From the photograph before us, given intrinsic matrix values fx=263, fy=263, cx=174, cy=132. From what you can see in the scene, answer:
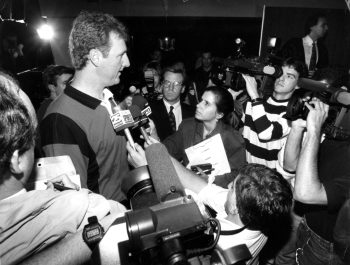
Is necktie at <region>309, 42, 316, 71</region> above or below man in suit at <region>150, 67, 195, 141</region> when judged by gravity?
above

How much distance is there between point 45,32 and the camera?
5.53 m

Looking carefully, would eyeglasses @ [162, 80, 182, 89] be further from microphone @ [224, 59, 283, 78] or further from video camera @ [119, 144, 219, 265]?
video camera @ [119, 144, 219, 265]

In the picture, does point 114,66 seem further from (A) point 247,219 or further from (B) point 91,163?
(A) point 247,219

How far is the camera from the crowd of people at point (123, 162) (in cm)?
78

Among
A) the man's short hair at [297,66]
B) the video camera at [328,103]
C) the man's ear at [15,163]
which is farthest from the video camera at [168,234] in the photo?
the man's short hair at [297,66]

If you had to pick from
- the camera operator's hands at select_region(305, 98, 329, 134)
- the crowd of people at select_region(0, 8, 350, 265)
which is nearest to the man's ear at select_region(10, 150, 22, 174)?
the crowd of people at select_region(0, 8, 350, 265)

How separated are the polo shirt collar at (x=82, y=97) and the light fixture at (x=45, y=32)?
448cm

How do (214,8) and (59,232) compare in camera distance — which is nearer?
(59,232)

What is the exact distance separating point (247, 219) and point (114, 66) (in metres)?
1.18

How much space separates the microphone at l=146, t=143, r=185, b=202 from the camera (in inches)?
34.0

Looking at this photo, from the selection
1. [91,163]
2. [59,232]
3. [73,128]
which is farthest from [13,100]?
[91,163]

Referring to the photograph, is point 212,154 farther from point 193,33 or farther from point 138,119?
point 193,33

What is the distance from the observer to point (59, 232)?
2.61 feet

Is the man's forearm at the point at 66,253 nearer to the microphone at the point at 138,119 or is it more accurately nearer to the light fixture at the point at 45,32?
the microphone at the point at 138,119
